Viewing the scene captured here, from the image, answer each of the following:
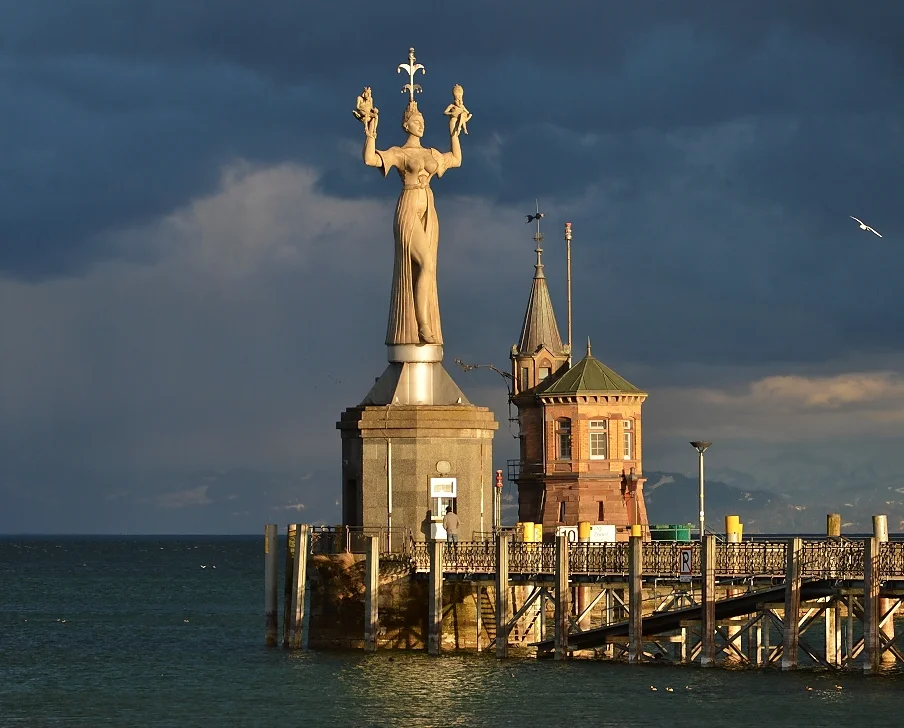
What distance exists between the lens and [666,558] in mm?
54344

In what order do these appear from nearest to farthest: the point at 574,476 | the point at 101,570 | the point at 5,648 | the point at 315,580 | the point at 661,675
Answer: the point at 661,675 → the point at 315,580 → the point at 5,648 → the point at 574,476 → the point at 101,570

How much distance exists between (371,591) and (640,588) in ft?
25.4

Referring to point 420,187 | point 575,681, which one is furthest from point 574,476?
point 575,681

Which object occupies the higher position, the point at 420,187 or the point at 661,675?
the point at 420,187

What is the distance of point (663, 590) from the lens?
55438mm

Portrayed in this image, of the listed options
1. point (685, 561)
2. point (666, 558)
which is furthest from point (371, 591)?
point (685, 561)

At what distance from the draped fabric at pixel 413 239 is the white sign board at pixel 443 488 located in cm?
442

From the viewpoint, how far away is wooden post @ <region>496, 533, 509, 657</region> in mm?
55188

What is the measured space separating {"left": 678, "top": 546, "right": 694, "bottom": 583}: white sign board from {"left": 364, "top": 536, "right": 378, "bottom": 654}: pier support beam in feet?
21.7

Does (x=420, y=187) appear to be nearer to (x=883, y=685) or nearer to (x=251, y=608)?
(x=883, y=685)

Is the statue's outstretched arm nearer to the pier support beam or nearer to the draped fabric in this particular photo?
the draped fabric

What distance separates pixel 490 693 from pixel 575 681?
2.70 meters

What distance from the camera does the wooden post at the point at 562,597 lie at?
2130 inches

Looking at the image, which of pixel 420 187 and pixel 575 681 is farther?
pixel 420 187
